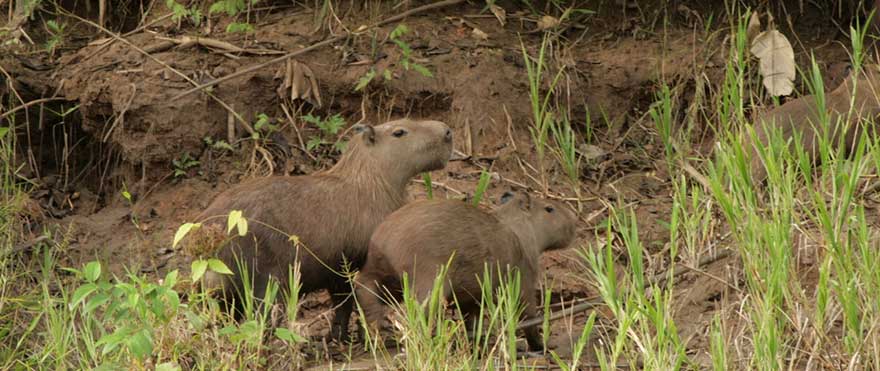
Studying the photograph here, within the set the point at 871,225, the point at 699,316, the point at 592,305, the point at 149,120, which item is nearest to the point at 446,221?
the point at 592,305

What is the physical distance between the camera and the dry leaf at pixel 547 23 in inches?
320

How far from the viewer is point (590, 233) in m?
7.30

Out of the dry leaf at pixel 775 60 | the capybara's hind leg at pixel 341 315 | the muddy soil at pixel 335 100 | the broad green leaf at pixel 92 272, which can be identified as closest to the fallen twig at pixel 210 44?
the muddy soil at pixel 335 100

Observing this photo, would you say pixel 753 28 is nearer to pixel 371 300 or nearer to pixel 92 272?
pixel 371 300

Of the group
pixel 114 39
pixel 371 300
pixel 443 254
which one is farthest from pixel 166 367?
pixel 114 39

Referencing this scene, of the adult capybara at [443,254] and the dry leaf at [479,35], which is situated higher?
the dry leaf at [479,35]

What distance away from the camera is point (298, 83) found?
304 inches

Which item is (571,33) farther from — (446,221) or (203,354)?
(203,354)

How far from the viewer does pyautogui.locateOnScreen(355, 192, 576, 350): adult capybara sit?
5770 mm

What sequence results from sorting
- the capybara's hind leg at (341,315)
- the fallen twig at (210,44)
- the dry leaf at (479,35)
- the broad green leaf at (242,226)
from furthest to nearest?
the dry leaf at (479,35), the fallen twig at (210,44), the capybara's hind leg at (341,315), the broad green leaf at (242,226)

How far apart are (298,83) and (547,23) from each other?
5.04ft

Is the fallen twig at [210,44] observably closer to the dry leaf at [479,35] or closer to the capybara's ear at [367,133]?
the dry leaf at [479,35]

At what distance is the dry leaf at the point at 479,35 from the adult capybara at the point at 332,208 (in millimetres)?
1597

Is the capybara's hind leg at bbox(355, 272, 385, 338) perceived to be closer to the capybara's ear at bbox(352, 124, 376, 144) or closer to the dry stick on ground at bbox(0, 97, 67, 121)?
the capybara's ear at bbox(352, 124, 376, 144)
